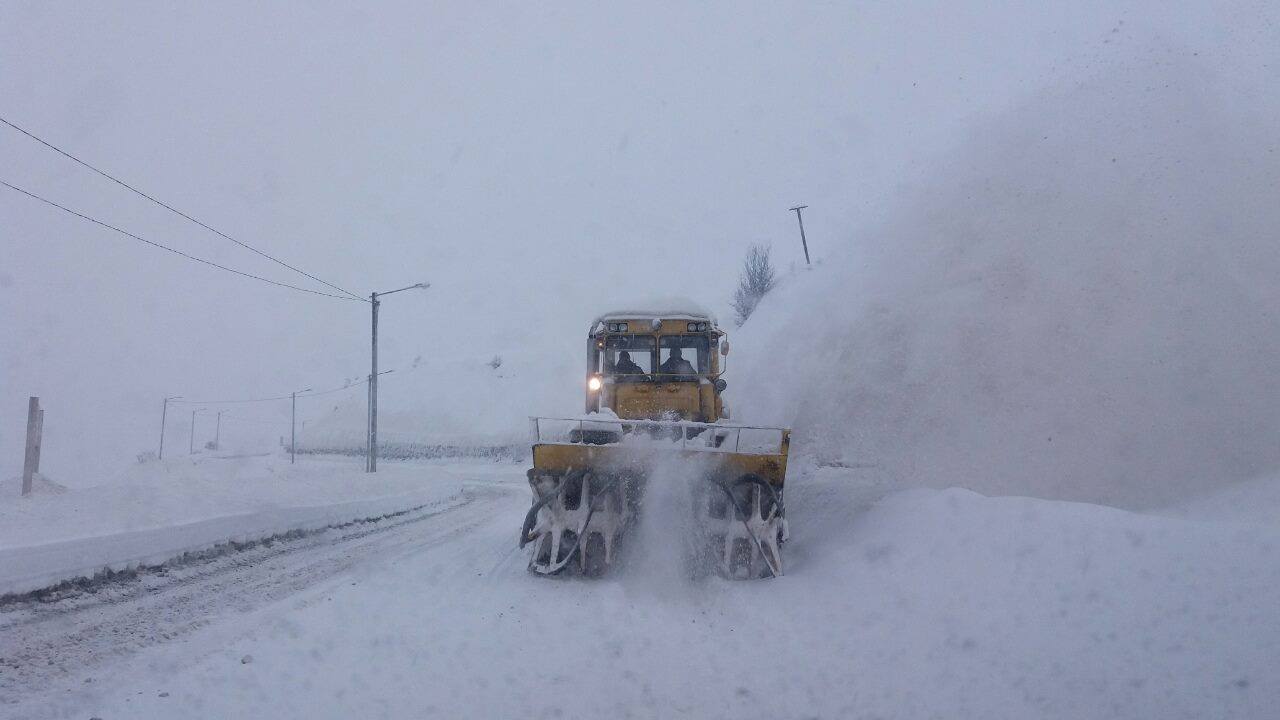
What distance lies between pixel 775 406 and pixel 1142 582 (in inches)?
578

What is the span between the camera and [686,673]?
215 inches

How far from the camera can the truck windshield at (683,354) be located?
1209 cm

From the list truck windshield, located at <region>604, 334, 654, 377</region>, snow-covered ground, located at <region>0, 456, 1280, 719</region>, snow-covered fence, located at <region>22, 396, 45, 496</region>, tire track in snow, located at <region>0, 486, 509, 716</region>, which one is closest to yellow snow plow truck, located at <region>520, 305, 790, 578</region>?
snow-covered ground, located at <region>0, 456, 1280, 719</region>

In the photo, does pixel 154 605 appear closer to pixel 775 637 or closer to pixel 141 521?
pixel 141 521

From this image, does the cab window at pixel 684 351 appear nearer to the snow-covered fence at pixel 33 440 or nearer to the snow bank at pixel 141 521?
the snow bank at pixel 141 521

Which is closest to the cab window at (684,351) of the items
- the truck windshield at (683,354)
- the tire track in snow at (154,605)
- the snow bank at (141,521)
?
the truck windshield at (683,354)

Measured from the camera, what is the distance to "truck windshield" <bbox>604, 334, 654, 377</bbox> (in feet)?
39.6

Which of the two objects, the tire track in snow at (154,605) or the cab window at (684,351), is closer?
the tire track in snow at (154,605)

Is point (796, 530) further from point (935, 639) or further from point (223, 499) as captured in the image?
point (223, 499)

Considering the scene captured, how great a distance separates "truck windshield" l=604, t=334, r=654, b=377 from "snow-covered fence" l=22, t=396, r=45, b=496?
17172 mm

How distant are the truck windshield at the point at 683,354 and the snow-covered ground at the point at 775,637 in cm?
395

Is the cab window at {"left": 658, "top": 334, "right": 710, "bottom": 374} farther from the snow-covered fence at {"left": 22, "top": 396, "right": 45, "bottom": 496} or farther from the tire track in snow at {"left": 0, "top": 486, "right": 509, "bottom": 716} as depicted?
the snow-covered fence at {"left": 22, "top": 396, "right": 45, "bottom": 496}

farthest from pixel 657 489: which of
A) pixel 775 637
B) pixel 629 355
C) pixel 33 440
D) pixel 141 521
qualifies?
pixel 33 440

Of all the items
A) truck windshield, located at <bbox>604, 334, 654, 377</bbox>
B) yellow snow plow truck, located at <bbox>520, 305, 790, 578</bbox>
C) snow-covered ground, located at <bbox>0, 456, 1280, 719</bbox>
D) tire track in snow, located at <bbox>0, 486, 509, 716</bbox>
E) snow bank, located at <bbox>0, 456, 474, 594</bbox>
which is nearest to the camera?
snow-covered ground, located at <bbox>0, 456, 1280, 719</bbox>
